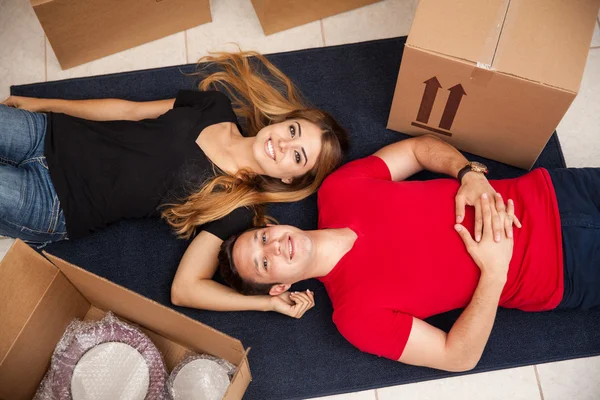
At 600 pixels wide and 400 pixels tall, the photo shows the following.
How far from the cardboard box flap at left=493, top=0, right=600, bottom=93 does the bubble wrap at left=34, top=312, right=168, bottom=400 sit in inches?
55.6

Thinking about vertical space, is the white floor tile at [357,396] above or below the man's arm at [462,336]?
below

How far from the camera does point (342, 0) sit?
2.54 metres

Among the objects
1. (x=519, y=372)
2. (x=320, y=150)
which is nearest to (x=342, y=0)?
(x=320, y=150)

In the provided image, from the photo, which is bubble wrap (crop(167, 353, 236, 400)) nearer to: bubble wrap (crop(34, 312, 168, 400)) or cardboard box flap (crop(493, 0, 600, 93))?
bubble wrap (crop(34, 312, 168, 400))

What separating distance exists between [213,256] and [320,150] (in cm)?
51

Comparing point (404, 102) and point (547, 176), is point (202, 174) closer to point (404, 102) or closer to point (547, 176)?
point (404, 102)

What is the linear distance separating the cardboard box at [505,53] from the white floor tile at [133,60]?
1.09 m

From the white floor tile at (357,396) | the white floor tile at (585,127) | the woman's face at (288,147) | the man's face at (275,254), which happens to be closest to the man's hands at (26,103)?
the woman's face at (288,147)

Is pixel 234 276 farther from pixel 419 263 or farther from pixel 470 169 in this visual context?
pixel 470 169

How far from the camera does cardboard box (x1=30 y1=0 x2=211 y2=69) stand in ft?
7.39

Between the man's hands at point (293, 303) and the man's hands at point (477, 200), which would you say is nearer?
the man's hands at point (477, 200)

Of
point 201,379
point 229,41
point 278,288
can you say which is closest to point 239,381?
point 201,379

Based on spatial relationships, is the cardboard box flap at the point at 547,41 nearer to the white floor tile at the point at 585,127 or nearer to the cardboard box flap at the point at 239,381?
the white floor tile at the point at 585,127

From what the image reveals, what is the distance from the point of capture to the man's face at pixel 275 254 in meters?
1.76
